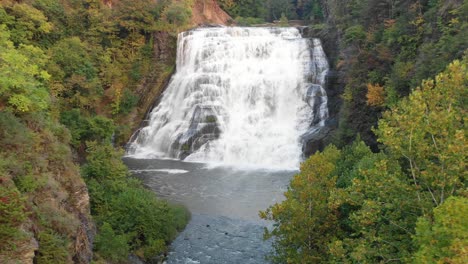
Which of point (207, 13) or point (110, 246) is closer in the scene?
point (110, 246)

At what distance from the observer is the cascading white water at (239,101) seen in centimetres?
3275

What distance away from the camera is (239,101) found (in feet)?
120

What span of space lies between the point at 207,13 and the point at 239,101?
2360 cm

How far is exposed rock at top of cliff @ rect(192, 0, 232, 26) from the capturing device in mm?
52531

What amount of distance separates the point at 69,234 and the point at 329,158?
9.75 metres

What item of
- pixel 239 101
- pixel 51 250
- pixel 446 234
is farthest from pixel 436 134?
pixel 239 101

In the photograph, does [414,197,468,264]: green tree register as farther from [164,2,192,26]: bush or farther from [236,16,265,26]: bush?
[236,16,265,26]: bush

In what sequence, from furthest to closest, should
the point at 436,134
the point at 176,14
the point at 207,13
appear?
the point at 207,13 → the point at 176,14 → the point at 436,134

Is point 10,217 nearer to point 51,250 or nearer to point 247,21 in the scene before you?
point 51,250

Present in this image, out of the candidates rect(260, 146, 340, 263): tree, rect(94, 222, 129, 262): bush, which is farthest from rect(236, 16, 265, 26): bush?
rect(260, 146, 340, 263): tree

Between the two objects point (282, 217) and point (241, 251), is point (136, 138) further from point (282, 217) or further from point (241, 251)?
point (282, 217)

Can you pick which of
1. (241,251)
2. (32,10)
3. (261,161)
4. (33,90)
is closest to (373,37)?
(261,161)

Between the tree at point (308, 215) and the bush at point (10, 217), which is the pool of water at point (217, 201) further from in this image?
the bush at point (10, 217)

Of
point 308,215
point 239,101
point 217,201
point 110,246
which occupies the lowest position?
point 217,201
